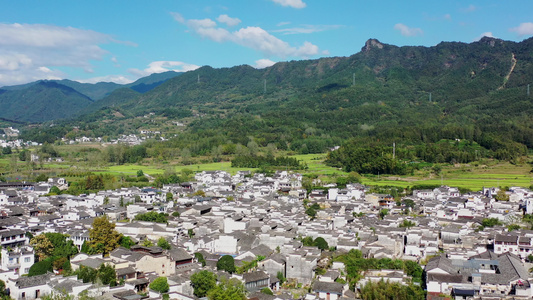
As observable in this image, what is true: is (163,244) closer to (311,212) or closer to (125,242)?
(125,242)

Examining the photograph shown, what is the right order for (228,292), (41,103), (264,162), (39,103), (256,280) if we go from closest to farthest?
(228,292), (256,280), (264,162), (41,103), (39,103)

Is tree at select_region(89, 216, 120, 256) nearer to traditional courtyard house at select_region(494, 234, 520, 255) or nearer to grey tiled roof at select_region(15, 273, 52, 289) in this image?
grey tiled roof at select_region(15, 273, 52, 289)

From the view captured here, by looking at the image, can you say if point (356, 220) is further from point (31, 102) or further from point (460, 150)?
point (31, 102)

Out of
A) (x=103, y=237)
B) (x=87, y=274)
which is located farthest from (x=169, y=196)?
(x=87, y=274)

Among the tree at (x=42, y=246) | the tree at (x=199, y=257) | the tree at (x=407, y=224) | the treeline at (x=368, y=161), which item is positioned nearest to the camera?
the tree at (x=199, y=257)

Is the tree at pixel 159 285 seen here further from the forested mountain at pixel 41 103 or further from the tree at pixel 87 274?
the forested mountain at pixel 41 103

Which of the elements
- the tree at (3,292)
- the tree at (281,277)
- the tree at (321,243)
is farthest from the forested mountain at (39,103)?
the tree at (281,277)

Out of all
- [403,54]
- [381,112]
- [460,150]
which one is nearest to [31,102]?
[403,54]
